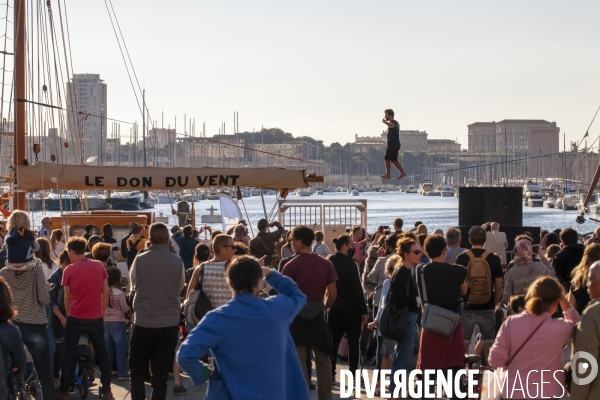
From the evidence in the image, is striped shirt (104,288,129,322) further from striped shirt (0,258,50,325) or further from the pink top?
the pink top

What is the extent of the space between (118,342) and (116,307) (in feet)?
1.35

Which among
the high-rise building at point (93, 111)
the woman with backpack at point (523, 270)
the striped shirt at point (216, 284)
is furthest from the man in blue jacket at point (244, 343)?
the high-rise building at point (93, 111)

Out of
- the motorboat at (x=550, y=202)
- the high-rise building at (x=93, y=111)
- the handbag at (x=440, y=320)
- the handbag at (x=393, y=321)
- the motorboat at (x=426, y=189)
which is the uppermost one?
the high-rise building at (x=93, y=111)

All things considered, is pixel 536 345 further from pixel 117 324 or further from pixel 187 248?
pixel 187 248

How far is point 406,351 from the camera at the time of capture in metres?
9.44

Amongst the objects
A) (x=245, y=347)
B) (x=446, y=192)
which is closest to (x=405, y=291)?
(x=245, y=347)

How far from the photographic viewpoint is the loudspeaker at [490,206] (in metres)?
22.2

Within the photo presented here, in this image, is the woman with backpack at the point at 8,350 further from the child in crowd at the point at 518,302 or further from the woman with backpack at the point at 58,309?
the child in crowd at the point at 518,302

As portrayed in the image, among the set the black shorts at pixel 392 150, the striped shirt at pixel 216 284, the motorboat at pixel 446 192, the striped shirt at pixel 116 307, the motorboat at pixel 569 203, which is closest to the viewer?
the striped shirt at pixel 216 284

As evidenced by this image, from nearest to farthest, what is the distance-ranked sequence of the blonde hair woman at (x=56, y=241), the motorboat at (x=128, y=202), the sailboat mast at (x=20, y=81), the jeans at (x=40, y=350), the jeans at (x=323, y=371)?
the jeans at (x=40, y=350) < the jeans at (x=323, y=371) < the blonde hair woman at (x=56, y=241) < the sailboat mast at (x=20, y=81) < the motorboat at (x=128, y=202)

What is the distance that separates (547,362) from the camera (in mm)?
6496

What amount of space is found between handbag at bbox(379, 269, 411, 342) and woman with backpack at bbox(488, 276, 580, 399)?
2.62 metres

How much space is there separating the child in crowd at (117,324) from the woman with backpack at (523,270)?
169 inches

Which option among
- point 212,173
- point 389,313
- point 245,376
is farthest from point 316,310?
point 212,173
